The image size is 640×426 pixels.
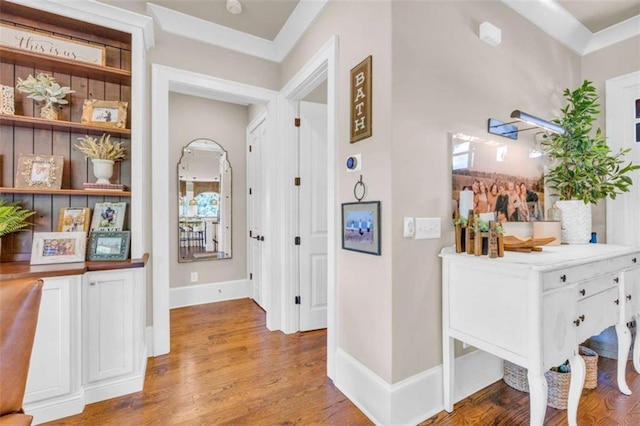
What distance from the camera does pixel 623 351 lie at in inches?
75.1

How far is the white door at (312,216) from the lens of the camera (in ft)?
9.75

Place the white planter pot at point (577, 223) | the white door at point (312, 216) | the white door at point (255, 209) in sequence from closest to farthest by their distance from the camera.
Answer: the white planter pot at point (577, 223) < the white door at point (312, 216) < the white door at point (255, 209)

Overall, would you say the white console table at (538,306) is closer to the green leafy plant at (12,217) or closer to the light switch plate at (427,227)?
the light switch plate at (427,227)

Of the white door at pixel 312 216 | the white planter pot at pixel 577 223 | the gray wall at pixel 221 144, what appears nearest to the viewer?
the white planter pot at pixel 577 223

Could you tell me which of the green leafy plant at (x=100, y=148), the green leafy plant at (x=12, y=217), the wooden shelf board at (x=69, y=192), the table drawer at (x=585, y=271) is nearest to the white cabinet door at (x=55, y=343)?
the green leafy plant at (x=12, y=217)

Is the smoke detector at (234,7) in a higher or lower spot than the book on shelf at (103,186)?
higher

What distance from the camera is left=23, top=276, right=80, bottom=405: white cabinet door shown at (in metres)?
1.65

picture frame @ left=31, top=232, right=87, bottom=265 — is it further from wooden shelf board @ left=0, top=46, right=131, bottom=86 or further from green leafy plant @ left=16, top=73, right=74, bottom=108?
wooden shelf board @ left=0, top=46, right=131, bottom=86

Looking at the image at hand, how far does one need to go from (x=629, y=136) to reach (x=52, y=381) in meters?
4.53

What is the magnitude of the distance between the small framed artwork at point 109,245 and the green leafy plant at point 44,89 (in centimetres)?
94

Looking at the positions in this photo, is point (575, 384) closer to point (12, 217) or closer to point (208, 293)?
point (12, 217)

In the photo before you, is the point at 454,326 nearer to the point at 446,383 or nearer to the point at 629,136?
the point at 446,383

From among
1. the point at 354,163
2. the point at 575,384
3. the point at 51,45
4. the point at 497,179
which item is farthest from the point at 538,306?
the point at 51,45

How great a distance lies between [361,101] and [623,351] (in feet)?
7.55
